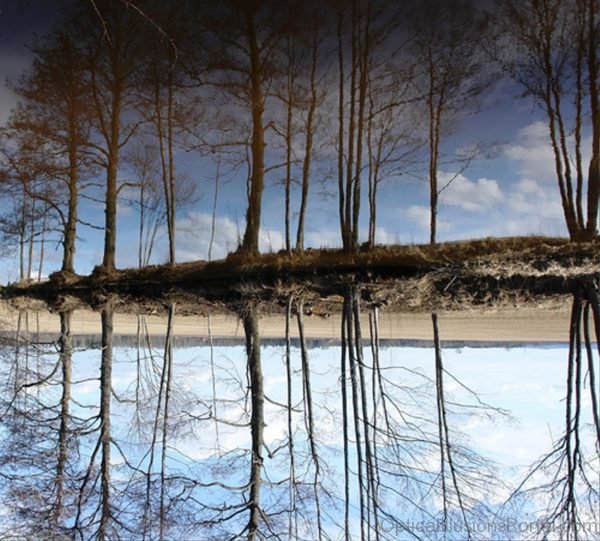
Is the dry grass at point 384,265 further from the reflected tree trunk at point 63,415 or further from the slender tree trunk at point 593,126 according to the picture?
the reflected tree trunk at point 63,415

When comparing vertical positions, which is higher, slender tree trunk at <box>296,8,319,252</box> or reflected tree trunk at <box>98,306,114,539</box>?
slender tree trunk at <box>296,8,319,252</box>

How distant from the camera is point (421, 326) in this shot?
211 inches

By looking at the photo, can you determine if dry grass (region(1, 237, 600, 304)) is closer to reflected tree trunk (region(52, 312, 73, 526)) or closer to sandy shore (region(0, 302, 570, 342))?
sandy shore (region(0, 302, 570, 342))

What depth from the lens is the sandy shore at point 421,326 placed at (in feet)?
16.0

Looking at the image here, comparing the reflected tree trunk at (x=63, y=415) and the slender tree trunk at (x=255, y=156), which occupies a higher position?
the slender tree trunk at (x=255, y=156)

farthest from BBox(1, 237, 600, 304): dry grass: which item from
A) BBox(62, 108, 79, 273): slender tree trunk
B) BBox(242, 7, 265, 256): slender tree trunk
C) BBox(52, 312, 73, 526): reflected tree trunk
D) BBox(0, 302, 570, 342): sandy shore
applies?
BBox(62, 108, 79, 273): slender tree trunk

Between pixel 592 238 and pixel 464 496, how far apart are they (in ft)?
9.41

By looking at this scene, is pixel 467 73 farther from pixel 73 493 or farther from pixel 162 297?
pixel 73 493

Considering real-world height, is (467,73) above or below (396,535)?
above

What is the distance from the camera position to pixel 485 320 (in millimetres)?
5242

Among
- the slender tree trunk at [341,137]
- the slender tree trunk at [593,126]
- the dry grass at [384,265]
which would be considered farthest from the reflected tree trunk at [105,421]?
the slender tree trunk at [593,126]

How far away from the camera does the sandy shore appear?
16.0ft

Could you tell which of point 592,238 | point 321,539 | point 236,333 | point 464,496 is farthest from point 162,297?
point 592,238

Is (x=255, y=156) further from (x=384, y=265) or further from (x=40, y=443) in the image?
(x=40, y=443)
